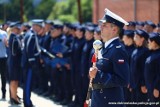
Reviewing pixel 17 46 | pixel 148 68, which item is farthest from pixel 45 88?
pixel 148 68

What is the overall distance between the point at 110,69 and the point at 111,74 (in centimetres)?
6

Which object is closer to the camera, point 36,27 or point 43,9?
point 36,27

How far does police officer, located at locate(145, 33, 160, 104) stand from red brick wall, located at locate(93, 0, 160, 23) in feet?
51.8

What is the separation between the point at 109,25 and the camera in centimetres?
473

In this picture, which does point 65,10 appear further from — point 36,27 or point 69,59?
point 36,27

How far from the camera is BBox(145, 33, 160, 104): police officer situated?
7.11 meters

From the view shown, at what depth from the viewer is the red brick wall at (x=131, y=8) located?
24250 millimetres

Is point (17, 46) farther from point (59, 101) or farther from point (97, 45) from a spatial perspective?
point (97, 45)

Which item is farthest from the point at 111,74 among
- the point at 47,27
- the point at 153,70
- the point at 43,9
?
the point at 43,9

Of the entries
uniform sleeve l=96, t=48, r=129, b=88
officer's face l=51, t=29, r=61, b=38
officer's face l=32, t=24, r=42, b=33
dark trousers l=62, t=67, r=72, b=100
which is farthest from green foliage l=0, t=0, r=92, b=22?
uniform sleeve l=96, t=48, r=129, b=88

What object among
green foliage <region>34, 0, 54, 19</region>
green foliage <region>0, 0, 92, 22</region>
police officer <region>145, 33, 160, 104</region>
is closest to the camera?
police officer <region>145, 33, 160, 104</region>

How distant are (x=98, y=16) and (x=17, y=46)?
21.2 m

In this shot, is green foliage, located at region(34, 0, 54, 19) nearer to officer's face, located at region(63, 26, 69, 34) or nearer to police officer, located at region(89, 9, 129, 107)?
officer's face, located at region(63, 26, 69, 34)

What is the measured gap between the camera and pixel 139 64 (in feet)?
25.8
